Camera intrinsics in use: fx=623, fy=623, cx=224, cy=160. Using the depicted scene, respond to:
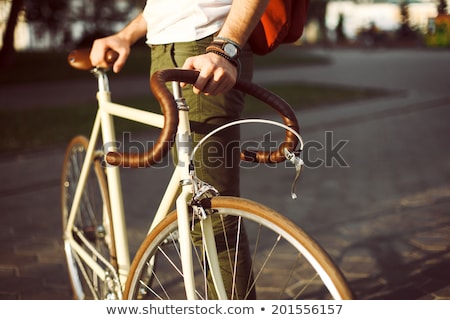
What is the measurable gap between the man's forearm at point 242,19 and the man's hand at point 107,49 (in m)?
0.75

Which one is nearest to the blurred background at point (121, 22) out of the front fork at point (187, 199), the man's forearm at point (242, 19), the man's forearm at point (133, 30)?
the man's forearm at point (133, 30)

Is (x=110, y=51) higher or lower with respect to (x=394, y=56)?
lower

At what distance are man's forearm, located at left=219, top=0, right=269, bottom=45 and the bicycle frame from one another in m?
0.25

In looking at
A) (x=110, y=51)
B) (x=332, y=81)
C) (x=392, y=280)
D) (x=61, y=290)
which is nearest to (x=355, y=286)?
(x=392, y=280)

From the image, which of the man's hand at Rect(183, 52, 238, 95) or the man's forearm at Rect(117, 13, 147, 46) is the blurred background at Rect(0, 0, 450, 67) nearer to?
the man's forearm at Rect(117, 13, 147, 46)

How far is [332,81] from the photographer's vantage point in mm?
15250

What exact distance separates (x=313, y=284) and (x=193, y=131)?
152cm

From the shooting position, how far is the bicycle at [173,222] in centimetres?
163

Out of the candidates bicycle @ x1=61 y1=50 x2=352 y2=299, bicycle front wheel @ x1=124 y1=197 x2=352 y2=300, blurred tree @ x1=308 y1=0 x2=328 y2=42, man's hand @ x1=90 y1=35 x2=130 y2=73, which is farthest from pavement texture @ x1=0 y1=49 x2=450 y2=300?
blurred tree @ x1=308 y1=0 x2=328 y2=42

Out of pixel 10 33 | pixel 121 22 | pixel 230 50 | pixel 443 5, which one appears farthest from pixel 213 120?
pixel 121 22

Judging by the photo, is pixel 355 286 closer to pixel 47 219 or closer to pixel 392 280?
pixel 392 280

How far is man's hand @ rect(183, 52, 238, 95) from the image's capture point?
5.63 feet

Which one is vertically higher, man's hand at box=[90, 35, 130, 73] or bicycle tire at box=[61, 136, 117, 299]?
man's hand at box=[90, 35, 130, 73]
